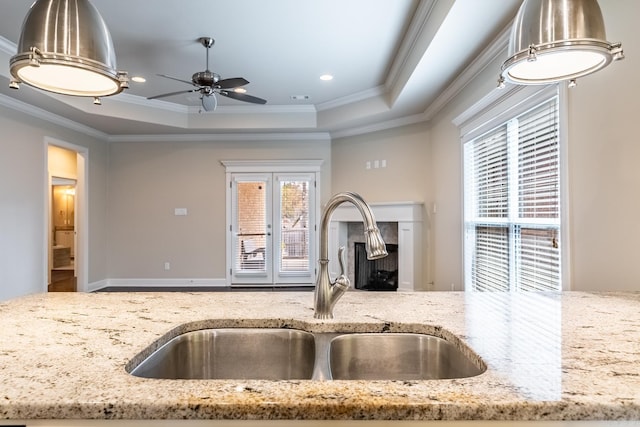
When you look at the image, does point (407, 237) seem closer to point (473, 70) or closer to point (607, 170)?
point (473, 70)

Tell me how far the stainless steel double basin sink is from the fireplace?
189 inches

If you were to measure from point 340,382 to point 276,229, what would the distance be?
5.85 m

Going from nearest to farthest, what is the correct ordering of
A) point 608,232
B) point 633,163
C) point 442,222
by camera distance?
point 633,163
point 608,232
point 442,222

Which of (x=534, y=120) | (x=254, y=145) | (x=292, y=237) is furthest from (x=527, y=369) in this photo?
(x=254, y=145)

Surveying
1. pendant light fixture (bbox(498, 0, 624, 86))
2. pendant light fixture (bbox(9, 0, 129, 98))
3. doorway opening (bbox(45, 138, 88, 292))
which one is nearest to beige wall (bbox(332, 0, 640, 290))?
pendant light fixture (bbox(498, 0, 624, 86))

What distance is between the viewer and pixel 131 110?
5523 mm

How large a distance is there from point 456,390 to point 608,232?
1.76 meters

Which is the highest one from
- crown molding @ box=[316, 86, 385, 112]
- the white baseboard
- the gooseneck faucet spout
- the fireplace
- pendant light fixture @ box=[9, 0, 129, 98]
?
crown molding @ box=[316, 86, 385, 112]

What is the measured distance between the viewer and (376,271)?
6.19 meters

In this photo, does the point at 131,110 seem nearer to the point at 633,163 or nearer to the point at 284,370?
the point at 284,370

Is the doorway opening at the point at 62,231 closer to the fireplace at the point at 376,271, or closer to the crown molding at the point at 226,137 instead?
the crown molding at the point at 226,137

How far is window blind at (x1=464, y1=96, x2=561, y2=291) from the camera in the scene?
2.54 m

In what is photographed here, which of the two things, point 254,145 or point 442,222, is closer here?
point 442,222

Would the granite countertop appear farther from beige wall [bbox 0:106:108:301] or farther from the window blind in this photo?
beige wall [bbox 0:106:108:301]
